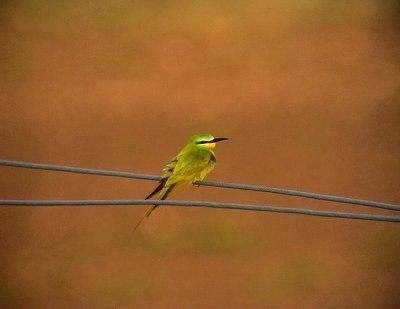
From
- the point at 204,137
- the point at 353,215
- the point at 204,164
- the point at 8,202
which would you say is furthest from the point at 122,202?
the point at 204,137

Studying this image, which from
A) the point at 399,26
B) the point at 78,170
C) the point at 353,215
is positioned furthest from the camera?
the point at 399,26

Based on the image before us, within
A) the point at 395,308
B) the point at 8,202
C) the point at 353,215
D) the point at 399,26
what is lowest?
the point at 395,308

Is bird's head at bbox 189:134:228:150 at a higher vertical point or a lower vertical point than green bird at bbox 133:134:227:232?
higher

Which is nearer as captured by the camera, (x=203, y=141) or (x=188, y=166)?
(x=188, y=166)

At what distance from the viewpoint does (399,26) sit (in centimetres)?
309

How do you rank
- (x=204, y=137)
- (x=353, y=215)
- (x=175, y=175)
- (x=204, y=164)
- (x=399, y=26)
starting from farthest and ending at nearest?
(x=399, y=26), (x=204, y=137), (x=204, y=164), (x=175, y=175), (x=353, y=215)

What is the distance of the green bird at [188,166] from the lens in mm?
1709

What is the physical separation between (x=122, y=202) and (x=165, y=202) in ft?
0.29

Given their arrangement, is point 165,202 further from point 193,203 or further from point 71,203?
point 71,203

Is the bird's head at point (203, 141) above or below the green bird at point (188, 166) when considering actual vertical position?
above

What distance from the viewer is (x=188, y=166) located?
1.79m

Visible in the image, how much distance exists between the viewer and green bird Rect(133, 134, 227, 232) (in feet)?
5.61

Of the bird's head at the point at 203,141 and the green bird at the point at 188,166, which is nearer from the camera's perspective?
the green bird at the point at 188,166

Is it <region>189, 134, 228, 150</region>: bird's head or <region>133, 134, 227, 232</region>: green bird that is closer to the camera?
<region>133, 134, 227, 232</region>: green bird
